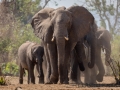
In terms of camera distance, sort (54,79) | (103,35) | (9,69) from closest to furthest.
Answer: (54,79) < (103,35) < (9,69)

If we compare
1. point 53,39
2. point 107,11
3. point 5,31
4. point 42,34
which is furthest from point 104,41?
point 107,11

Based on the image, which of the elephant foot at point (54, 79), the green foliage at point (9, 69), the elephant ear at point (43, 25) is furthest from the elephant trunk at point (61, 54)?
the green foliage at point (9, 69)


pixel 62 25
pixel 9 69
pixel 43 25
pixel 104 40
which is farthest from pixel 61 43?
pixel 9 69

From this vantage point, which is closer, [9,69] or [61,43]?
[61,43]

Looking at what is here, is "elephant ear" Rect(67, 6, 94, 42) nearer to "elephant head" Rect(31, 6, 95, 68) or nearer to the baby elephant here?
"elephant head" Rect(31, 6, 95, 68)

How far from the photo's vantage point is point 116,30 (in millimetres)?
32438

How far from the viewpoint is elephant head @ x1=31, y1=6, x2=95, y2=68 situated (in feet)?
36.2

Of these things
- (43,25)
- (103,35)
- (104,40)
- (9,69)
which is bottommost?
(9,69)

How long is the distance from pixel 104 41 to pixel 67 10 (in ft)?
17.5

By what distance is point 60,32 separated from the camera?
1102 cm

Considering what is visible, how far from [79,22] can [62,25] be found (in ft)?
5.24

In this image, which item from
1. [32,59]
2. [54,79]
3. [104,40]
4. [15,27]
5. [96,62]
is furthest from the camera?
[15,27]

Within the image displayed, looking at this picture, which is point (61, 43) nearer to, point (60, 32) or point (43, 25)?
point (60, 32)

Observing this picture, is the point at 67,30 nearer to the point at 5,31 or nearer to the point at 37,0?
the point at 5,31
